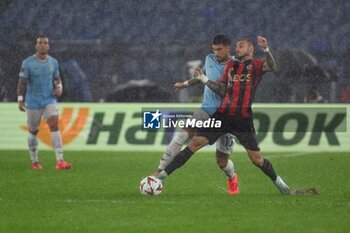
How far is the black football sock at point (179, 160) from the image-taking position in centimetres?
1219

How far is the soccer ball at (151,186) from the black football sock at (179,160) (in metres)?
0.20

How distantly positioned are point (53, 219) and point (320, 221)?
2.49 meters

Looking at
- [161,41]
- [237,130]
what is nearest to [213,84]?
[237,130]

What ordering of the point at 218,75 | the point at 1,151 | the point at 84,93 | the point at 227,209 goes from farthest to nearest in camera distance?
the point at 84,93 → the point at 1,151 → the point at 218,75 → the point at 227,209

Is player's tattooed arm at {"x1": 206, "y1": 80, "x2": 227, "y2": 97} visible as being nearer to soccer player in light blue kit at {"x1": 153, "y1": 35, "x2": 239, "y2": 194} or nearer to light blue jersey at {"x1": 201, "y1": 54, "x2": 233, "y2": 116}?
soccer player in light blue kit at {"x1": 153, "y1": 35, "x2": 239, "y2": 194}

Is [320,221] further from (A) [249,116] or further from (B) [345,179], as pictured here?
(B) [345,179]

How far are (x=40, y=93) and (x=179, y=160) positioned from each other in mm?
5378

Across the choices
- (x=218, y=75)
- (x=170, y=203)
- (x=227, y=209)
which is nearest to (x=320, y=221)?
(x=227, y=209)

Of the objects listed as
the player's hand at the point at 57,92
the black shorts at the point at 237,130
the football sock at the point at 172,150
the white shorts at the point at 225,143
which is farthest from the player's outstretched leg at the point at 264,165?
the player's hand at the point at 57,92

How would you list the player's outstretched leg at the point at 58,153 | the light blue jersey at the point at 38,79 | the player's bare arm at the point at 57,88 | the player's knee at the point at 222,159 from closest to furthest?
the player's knee at the point at 222,159
the player's bare arm at the point at 57,88
the player's outstretched leg at the point at 58,153
the light blue jersey at the point at 38,79

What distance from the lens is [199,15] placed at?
22.9 m

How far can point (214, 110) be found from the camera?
43.8 ft

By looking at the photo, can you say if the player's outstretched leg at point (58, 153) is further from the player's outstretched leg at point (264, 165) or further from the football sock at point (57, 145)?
the player's outstretched leg at point (264, 165)

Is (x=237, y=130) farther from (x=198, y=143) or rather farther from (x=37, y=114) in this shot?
(x=37, y=114)
